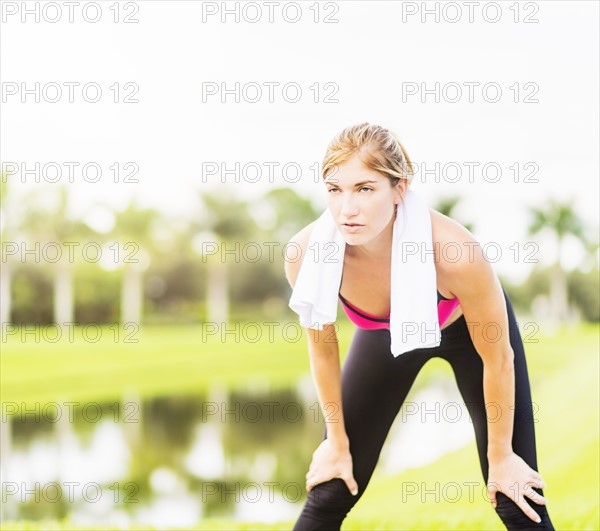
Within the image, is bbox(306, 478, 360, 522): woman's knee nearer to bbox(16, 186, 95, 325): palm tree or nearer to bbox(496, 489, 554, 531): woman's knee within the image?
bbox(496, 489, 554, 531): woman's knee

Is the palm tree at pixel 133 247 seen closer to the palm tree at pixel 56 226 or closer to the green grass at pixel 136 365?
the palm tree at pixel 56 226

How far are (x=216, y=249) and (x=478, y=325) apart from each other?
2708 cm

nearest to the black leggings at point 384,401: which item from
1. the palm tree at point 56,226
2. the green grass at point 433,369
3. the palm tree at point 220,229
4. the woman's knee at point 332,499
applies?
the woman's knee at point 332,499

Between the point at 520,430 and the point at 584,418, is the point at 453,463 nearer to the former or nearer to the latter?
the point at 584,418

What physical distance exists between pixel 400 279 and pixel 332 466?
0.73 meters

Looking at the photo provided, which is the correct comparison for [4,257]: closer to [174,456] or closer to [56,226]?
[56,226]

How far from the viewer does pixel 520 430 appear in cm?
277

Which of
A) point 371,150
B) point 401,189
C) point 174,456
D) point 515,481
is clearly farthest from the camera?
point 174,456

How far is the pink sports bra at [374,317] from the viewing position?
106 inches

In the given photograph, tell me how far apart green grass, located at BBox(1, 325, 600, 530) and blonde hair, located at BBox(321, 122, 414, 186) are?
275 cm

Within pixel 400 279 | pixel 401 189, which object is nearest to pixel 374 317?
pixel 400 279

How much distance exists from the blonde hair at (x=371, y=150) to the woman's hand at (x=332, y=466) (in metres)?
0.99

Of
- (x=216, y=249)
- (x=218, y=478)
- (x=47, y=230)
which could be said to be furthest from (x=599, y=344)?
(x=218, y=478)

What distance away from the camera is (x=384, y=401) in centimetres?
288
